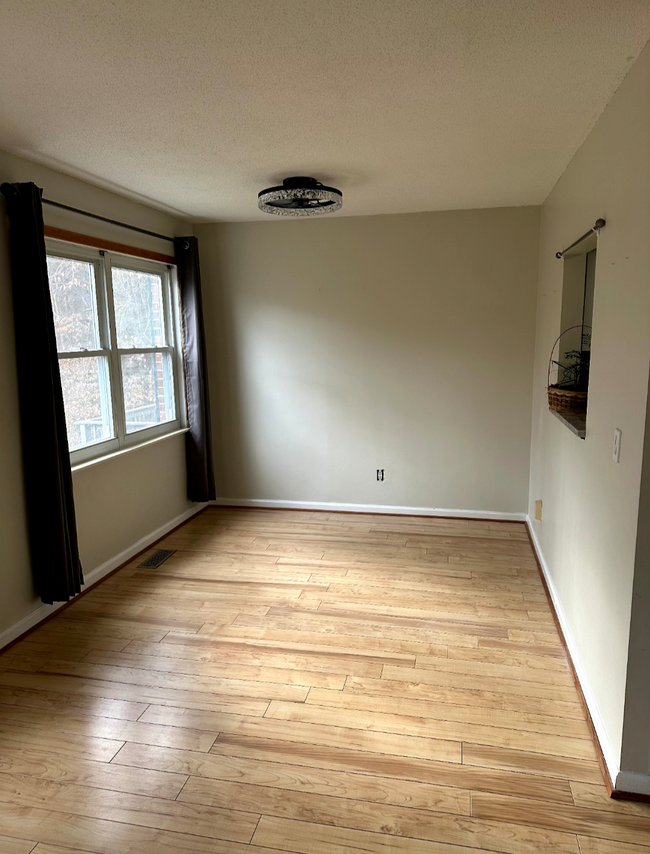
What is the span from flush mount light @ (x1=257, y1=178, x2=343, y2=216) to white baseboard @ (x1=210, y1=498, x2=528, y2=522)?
2482 mm

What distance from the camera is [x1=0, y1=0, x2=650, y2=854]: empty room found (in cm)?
183

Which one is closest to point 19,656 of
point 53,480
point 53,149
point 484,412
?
point 53,480

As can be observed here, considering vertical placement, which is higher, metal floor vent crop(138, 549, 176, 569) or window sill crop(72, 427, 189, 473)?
window sill crop(72, 427, 189, 473)

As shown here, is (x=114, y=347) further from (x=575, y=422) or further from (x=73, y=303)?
(x=575, y=422)

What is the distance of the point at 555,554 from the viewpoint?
10.8 ft

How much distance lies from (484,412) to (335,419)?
1.23 metres

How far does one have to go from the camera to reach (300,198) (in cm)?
338

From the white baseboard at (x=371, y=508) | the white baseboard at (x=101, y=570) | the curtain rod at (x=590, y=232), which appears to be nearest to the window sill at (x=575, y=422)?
the curtain rod at (x=590, y=232)

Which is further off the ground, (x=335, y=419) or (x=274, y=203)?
(x=274, y=203)

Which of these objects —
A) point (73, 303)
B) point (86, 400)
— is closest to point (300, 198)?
point (73, 303)

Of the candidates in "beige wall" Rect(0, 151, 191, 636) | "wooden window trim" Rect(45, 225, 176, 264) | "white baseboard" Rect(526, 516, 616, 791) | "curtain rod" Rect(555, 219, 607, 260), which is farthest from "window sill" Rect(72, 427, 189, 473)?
"curtain rod" Rect(555, 219, 607, 260)

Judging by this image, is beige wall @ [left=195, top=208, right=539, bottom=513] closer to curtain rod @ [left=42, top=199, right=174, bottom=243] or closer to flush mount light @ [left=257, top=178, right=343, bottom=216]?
curtain rod @ [left=42, top=199, right=174, bottom=243]

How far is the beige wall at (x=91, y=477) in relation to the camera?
2.92 metres

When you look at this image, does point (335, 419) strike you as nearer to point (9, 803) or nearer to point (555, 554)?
point (555, 554)
